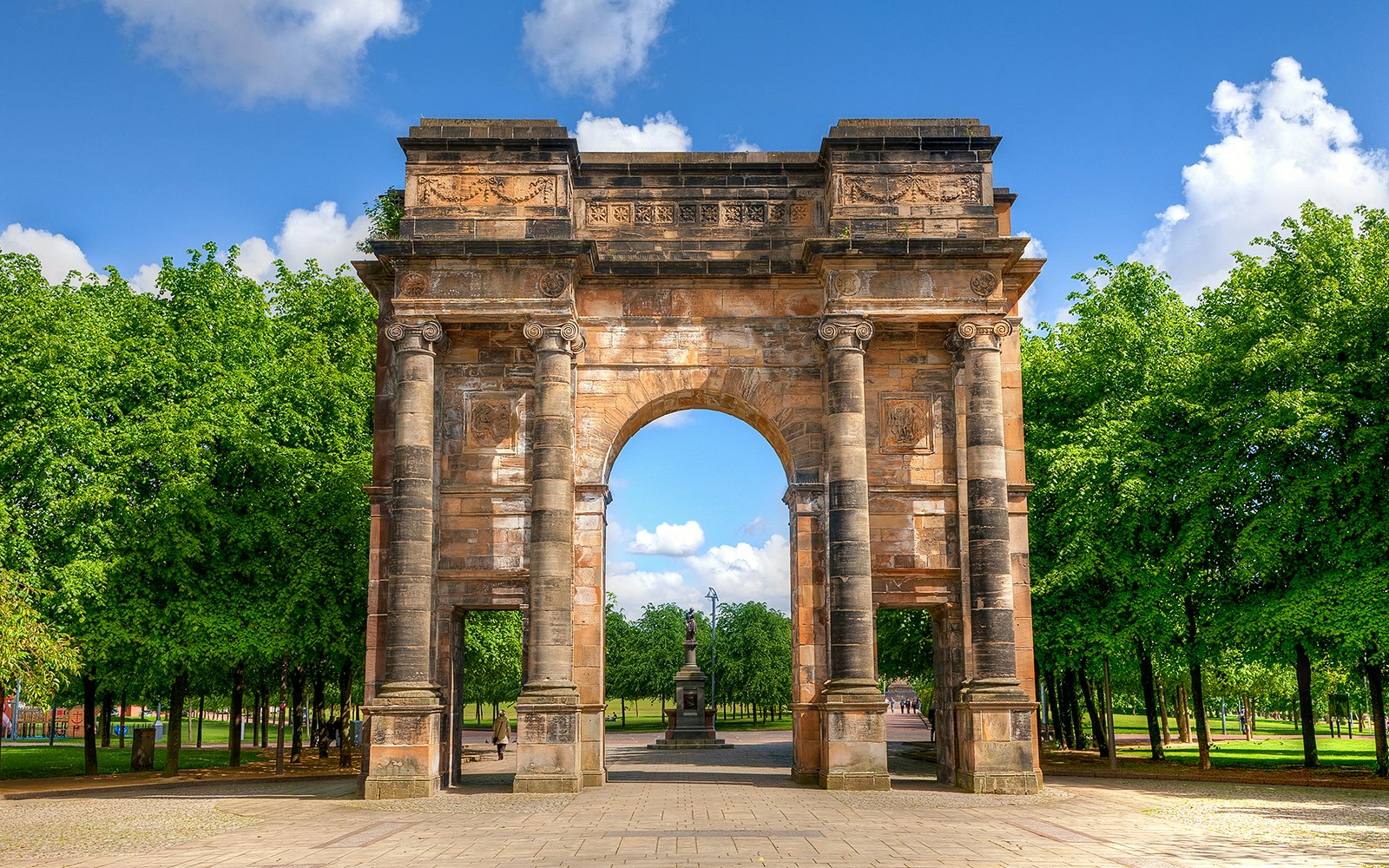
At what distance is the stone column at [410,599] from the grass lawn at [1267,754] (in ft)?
65.1

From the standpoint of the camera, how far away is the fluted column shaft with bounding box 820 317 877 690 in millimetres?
20172

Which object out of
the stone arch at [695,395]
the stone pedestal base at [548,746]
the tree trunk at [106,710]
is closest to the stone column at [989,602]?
the stone arch at [695,395]

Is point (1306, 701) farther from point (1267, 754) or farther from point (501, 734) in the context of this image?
point (501, 734)

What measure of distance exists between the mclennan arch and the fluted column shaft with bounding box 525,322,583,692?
0.17 ft

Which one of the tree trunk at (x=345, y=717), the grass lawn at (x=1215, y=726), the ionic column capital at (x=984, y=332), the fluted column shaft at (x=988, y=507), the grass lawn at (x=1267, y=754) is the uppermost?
the ionic column capital at (x=984, y=332)

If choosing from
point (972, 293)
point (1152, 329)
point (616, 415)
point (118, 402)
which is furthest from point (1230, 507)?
point (118, 402)

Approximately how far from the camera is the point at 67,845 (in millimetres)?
13602

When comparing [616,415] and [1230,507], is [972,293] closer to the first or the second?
[616,415]

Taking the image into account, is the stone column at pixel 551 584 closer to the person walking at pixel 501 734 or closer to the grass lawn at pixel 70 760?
the person walking at pixel 501 734

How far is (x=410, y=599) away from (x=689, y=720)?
75.9 ft

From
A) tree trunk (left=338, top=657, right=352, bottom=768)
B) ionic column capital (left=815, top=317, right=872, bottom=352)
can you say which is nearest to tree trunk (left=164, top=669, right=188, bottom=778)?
tree trunk (left=338, top=657, right=352, bottom=768)

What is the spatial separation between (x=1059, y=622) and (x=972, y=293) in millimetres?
9906

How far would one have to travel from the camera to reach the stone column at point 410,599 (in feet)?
63.7

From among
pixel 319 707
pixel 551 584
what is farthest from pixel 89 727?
pixel 551 584
